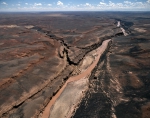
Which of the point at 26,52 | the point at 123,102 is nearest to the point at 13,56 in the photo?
the point at 26,52

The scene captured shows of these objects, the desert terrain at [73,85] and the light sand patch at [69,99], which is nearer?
the desert terrain at [73,85]

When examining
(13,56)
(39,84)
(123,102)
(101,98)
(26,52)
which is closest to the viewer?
(123,102)

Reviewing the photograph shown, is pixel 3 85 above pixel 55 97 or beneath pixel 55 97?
above

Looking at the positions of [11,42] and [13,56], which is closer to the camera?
[13,56]

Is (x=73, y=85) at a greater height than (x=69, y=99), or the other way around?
(x=69, y=99)

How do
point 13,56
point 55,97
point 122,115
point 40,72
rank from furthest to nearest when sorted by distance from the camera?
point 13,56
point 40,72
point 55,97
point 122,115

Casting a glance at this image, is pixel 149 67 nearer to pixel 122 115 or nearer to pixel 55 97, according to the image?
pixel 122 115

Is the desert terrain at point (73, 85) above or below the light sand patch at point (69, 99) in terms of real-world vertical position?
above

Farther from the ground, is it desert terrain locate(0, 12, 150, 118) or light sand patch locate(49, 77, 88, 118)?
desert terrain locate(0, 12, 150, 118)

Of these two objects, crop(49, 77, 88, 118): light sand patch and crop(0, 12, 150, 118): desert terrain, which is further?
crop(49, 77, 88, 118): light sand patch

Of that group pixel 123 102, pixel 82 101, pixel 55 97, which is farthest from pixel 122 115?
pixel 55 97

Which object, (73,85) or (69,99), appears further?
(73,85)
